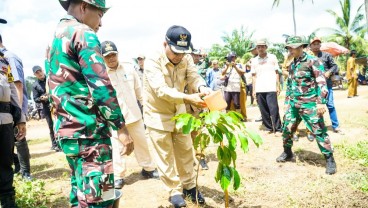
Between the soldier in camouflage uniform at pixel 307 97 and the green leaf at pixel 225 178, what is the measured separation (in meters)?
2.17

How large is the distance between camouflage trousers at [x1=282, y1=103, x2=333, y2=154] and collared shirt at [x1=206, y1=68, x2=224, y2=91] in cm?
435

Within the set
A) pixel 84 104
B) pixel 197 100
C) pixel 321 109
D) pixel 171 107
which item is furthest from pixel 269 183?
pixel 84 104

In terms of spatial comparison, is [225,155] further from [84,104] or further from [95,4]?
[95,4]

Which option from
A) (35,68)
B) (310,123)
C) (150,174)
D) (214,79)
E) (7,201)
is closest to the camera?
(7,201)

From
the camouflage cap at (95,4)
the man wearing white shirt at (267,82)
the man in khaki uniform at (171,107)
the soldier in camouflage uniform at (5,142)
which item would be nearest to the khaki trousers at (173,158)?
the man in khaki uniform at (171,107)

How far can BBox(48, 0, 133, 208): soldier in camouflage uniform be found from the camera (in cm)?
191

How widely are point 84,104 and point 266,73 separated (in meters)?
5.27

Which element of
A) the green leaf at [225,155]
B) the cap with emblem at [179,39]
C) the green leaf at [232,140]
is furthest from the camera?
the cap with emblem at [179,39]

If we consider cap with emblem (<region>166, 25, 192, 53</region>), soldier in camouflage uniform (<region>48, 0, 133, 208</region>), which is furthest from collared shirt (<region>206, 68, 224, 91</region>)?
soldier in camouflage uniform (<region>48, 0, 133, 208</region>)

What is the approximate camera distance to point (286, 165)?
183 inches

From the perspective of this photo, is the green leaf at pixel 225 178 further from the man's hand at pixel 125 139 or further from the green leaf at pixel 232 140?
the man's hand at pixel 125 139

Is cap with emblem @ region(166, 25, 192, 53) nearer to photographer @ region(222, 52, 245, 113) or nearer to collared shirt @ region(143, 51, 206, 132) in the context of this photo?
collared shirt @ region(143, 51, 206, 132)

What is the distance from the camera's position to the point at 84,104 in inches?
78.7

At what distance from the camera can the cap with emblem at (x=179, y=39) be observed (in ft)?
9.64
